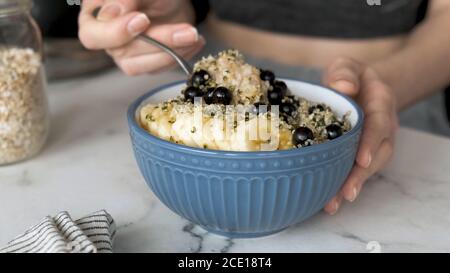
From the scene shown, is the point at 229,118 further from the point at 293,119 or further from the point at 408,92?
the point at 408,92

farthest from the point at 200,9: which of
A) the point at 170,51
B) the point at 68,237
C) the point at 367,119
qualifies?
the point at 68,237

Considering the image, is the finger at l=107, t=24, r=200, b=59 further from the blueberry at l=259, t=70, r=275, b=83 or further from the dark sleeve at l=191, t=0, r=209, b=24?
the dark sleeve at l=191, t=0, r=209, b=24

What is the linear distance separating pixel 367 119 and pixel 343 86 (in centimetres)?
6

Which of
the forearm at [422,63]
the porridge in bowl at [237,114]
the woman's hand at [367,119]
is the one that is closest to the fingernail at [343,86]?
the woman's hand at [367,119]

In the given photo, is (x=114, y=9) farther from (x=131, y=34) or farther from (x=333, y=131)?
(x=333, y=131)

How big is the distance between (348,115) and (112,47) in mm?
425

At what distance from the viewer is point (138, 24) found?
0.87 m

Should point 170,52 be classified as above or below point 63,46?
above

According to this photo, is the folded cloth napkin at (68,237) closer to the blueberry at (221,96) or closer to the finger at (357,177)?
the blueberry at (221,96)

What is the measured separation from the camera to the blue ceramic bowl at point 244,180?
23.1 inches

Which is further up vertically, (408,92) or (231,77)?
(231,77)

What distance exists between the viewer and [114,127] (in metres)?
1.00

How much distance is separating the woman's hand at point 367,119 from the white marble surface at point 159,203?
0.13 ft
